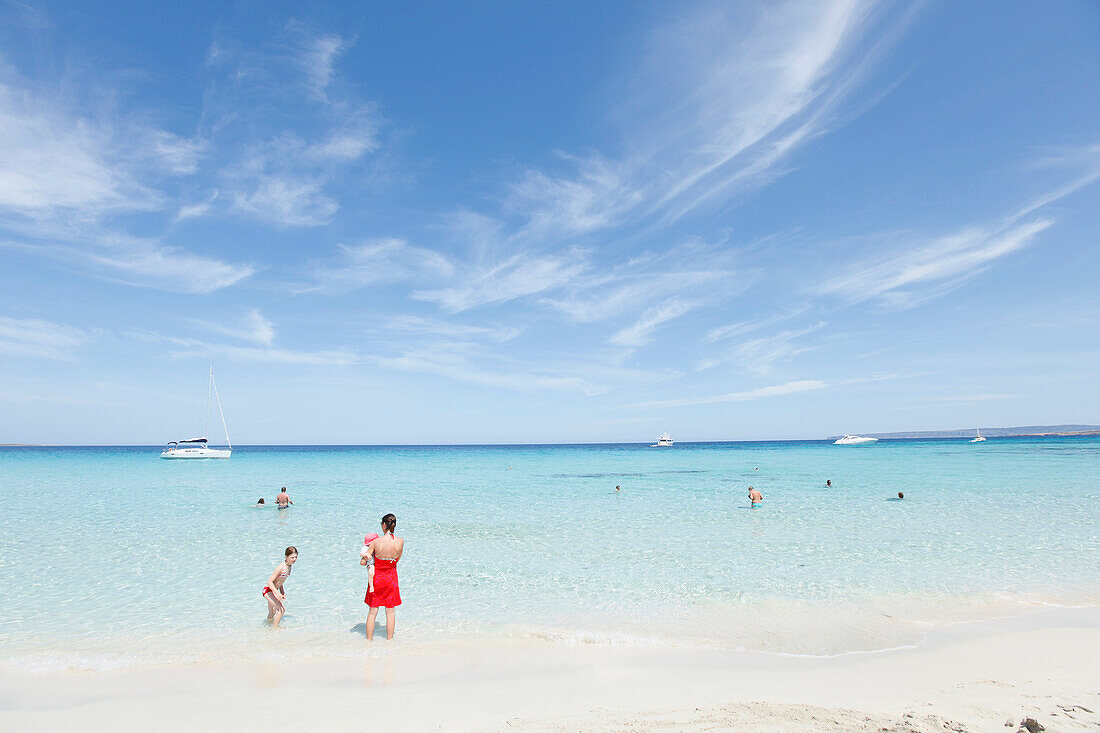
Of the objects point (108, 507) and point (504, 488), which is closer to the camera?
point (108, 507)

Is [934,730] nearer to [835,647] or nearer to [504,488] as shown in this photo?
[835,647]

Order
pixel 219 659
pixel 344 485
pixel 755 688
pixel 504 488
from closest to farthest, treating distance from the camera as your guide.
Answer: pixel 755 688
pixel 219 659
pixel 504 488
pixel 344 485

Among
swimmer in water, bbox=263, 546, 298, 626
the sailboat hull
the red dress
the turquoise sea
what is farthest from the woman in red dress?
the sailboat hull

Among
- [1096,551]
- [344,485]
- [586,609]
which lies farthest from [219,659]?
[344,485]

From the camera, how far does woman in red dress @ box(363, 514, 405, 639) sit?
346 inches

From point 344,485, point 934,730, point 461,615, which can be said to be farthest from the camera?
point 344,485

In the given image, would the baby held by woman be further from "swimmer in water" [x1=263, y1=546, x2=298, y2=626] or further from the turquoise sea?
"swimmer in water" [x1=263, y1=546, x2=298, y2=626]

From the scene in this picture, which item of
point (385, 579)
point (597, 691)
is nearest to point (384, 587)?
point (385, 579)

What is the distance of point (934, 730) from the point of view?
534cm

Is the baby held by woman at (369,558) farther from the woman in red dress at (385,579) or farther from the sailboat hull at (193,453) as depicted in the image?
the sailboat hull at (193,453)

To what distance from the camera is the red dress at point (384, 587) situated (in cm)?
884

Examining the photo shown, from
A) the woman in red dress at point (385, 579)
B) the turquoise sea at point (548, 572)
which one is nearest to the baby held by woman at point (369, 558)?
the woman in red dress at point (385, 579)

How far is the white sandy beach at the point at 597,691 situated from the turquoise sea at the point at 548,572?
0.57m

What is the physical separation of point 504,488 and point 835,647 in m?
27.5
